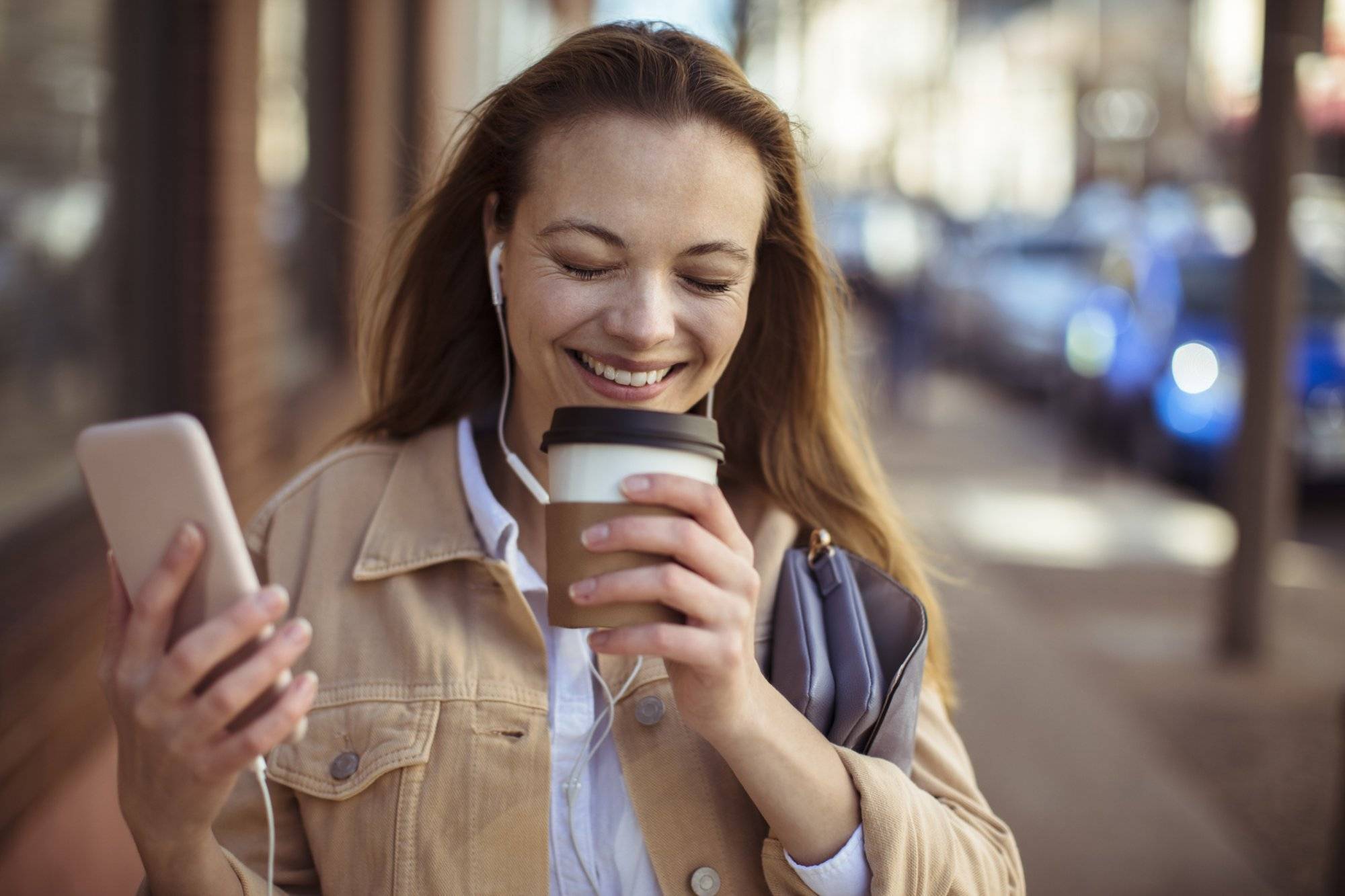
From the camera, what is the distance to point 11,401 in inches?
143

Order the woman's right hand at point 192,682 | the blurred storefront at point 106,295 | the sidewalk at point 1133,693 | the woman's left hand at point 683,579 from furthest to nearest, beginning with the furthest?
the sidewalk at point 1133,693, the blurred storefront at point 106,295, the woman's left hand at point 683,579, the woman's right hand at point 192,682

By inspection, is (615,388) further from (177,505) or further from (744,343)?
(177,505)

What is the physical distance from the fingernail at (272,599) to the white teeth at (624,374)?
665 mm

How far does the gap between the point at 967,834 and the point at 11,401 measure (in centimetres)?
284

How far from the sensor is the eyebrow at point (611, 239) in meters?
1.85

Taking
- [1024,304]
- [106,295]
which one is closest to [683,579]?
[106,295]

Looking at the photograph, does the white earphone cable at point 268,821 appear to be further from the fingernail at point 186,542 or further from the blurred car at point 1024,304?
the blurred car at point 1024,304

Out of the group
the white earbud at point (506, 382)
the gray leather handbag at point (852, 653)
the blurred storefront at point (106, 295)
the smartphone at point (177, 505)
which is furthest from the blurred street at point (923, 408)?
the smartphone at point (177, 505)

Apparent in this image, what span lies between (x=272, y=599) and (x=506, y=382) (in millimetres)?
897

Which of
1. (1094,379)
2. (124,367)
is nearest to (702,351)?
(124,367)

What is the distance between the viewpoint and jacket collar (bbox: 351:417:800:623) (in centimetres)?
202

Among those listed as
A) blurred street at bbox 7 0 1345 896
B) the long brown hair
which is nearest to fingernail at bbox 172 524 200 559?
the long brown hair

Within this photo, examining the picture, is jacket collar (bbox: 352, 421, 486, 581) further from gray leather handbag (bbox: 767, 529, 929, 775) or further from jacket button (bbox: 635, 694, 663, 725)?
gray leather handbag (bbox: 767, 529, 929, 775)

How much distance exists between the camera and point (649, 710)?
6.38 ft
